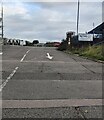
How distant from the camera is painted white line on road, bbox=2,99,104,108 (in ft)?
27.3

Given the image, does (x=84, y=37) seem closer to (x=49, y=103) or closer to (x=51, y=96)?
(x=51, y=96)

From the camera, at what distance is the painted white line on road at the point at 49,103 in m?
8.34

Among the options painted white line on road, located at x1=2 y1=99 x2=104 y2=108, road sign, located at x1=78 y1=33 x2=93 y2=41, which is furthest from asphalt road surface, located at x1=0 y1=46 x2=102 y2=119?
road sign, located at x1=78 y1=33 x2=93 y2=41

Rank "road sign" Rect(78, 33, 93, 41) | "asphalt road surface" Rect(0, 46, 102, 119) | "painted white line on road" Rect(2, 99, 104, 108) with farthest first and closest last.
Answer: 1. "road sign" Rect(78, 33, 93, 41)
2. "painted white line on road" Rect(2, 99, 104, 108)
3. "asphalt road surface" Rect(0, 46, 102, 119)

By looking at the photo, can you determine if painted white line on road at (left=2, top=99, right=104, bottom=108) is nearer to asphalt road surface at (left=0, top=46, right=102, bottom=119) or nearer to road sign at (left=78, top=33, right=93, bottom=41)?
asphalt road surface at (left=0, top=46, right=102, bottom=119)

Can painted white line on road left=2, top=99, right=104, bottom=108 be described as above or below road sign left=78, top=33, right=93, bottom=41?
below

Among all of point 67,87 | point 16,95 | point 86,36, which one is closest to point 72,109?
point 16,95

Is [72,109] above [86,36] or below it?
below

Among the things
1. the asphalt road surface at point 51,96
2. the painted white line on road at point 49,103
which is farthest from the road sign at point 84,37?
the painted white line on road at point 49,103

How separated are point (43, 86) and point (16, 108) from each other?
329cm

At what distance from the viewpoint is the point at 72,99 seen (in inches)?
361

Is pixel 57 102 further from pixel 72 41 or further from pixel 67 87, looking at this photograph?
pixel 72 41

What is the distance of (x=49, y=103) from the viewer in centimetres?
859

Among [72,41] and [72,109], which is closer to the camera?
[72,109]
